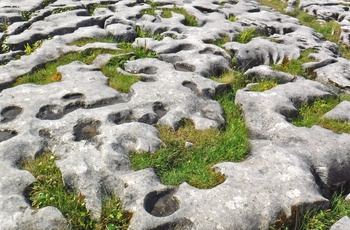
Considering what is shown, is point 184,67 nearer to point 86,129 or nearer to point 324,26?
point 86,129

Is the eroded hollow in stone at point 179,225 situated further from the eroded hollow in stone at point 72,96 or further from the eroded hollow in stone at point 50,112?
Answer: the eroded hollow in stone at point 72,96

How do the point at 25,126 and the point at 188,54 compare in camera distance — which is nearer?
the point at 25,126

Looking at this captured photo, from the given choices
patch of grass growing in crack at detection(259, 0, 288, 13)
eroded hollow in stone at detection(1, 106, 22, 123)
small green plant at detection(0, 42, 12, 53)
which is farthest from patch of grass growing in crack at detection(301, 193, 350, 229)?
patch of grass growing in crack at detection(259, 0, 288, 13)

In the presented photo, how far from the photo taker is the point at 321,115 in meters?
12.8

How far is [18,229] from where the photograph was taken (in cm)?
767

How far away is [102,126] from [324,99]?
316 inches

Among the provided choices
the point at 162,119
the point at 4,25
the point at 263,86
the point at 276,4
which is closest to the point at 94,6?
the point at 4,25

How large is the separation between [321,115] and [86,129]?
7649 mm

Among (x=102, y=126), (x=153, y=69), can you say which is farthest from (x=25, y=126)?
(x=153, y=69)

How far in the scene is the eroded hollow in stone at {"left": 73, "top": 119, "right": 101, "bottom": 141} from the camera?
1069cm

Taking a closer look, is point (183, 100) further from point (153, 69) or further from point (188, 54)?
point (188, 54)

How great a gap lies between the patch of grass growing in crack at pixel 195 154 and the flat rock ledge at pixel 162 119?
26 centimetres

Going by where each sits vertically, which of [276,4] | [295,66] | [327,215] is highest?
[327,215]

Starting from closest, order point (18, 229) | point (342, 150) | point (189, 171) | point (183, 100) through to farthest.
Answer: point (18, 229)
point (189, 171)
point (342, 150)
point (183, 100)
